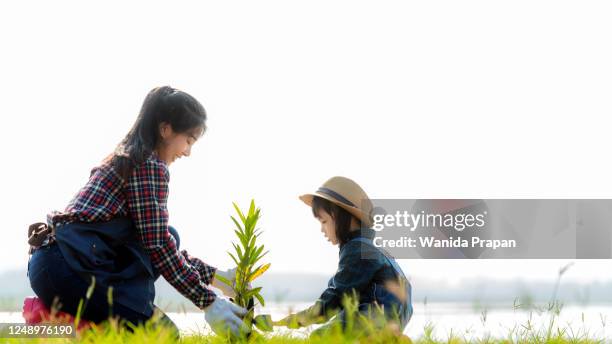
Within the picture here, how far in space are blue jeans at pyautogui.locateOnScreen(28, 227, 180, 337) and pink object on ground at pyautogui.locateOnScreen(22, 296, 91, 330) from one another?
0.03 m

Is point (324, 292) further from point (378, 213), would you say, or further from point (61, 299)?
point (61, 299)

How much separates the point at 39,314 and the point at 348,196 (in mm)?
1762

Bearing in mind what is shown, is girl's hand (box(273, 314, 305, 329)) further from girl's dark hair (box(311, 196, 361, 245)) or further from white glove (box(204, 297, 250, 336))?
girl's dark hair (box(311, 196, 361, 245))

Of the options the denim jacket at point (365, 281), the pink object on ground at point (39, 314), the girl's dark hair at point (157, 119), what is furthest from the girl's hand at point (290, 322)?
the girl's dark hair at point (157, 119)

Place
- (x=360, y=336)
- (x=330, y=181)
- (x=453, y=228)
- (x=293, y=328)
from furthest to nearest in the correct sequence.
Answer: (x=453, y=228), (x=330, y=181), (x=293, y=328), (x=360, y=336)

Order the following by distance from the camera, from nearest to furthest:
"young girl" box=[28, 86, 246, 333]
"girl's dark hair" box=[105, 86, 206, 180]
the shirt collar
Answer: "young girl" box=[28, 86, 246, 333]
"girl's dark hair" box=[105, 86, 206, 180]
the shirt collar

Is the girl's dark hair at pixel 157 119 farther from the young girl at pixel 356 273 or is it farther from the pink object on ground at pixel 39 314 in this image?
the young girl at pixel 356 273

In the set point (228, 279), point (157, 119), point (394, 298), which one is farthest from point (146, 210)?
point (394, 298)

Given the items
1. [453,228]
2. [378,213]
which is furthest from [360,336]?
[453,228]

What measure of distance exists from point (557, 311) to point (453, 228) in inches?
55.7

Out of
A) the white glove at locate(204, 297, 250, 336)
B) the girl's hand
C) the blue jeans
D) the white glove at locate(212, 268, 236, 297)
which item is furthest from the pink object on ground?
the girl's hand

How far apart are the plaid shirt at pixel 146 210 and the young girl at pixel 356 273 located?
542 mm

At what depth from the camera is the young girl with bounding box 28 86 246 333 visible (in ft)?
11.3

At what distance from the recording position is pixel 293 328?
332cm
